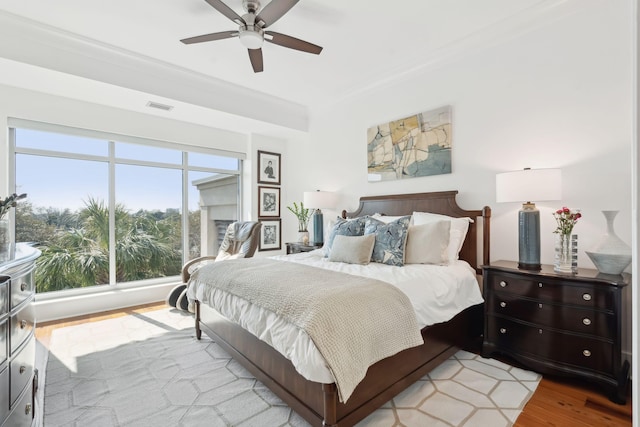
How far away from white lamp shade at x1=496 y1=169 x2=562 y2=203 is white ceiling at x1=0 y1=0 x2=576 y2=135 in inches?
55.0

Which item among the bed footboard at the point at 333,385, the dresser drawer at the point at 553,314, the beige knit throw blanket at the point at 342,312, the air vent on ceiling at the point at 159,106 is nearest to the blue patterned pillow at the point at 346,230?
the beige knit throw blanket at the point at 342,312

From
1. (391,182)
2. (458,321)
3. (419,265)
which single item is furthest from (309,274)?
(391,182)

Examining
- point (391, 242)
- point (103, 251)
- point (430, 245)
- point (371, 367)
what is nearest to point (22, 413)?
point (371, 367)

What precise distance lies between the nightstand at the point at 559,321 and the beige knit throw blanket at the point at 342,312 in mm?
1018

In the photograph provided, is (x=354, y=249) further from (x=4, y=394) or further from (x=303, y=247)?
(x=4, y=394)

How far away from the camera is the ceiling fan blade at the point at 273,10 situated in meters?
2.03

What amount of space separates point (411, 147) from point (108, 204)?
12.8 feet

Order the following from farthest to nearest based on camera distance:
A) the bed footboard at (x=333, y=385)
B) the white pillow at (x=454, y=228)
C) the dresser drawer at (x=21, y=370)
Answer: the white pillow at (x=454, y=228) < the bed footboard at (x=333, y=385) < the dresser drawer at (x=21, y=370)

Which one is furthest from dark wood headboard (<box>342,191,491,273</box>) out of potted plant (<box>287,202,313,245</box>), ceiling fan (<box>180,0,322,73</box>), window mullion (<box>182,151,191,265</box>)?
window mullion (<box>182,151,191,265</box>)

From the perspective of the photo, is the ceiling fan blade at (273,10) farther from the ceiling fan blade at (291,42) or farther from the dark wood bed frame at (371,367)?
the dark wood bed frame at (371,367)

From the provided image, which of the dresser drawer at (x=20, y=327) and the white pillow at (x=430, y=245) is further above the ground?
the white pillow at (x=430, y=245)

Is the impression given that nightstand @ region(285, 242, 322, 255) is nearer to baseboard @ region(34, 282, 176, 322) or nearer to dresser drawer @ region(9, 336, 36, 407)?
baseboard @ region(34, 282, 176, 322)

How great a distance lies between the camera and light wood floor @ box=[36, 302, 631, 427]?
168 cm

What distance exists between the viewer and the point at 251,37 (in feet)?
7.63
